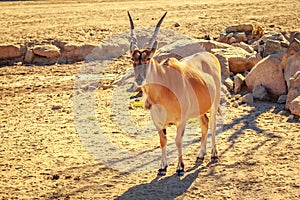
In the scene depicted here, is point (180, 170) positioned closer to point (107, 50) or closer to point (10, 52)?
point (107, 50)

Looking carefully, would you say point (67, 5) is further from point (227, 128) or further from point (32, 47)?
point (227, 128)

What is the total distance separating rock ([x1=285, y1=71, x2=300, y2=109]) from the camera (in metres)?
11.2

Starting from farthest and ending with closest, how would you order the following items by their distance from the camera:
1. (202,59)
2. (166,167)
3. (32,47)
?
(32,47) < (202,59) < (166,167)

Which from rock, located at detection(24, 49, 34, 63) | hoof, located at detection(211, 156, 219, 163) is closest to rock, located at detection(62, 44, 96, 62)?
rock, located at detection(24, 49, 34, 63)

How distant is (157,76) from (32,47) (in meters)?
11.0

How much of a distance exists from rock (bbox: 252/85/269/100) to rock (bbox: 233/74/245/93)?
20.4 inches

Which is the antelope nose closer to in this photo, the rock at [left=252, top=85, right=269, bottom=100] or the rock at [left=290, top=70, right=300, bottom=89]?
the rock at [left=290, top=70, right=300, bottom=89]

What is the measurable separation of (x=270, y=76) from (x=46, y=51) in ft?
25.2

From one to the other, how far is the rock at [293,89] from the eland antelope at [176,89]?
2431mm

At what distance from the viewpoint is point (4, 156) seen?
31.8 feet

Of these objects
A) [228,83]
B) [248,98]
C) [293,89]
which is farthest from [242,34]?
[293,89]

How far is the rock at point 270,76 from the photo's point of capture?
39.7ft

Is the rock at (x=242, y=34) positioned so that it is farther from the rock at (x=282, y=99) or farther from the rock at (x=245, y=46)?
the rock at (x=282, y=99)

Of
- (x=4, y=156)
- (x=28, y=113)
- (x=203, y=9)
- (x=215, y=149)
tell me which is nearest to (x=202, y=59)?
(x=215, y=149)
